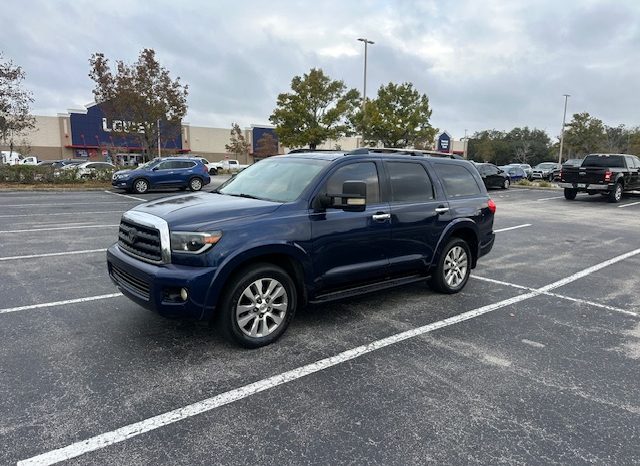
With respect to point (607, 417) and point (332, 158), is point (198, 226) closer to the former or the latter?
point (332, 158)

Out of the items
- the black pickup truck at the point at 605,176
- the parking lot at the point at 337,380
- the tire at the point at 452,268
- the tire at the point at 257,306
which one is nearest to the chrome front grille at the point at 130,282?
the parking lot at the point at 337,380

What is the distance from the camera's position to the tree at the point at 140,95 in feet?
86.6

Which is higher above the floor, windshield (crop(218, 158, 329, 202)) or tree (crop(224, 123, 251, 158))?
tree (crop(224, 123, 251, 158))

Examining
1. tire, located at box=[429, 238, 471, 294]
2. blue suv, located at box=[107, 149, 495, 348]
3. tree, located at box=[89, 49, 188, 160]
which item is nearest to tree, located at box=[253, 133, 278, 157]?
tree, located at box=[89, 49, 188, 160]

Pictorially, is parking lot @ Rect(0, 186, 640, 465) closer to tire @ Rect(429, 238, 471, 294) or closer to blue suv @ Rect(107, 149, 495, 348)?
tire @ Rect(429, 238, 471, 294)

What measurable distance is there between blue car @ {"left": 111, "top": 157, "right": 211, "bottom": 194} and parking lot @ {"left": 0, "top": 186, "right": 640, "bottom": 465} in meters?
15.4

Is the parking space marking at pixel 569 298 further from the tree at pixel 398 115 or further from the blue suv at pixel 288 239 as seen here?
the tree at pixel 398 115

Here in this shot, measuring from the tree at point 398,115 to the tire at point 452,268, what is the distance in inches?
1174

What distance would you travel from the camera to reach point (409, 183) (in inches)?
208

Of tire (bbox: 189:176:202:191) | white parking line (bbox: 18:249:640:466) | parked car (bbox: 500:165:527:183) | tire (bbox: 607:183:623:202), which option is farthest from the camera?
parked car (bbox: 500:165:527:183)

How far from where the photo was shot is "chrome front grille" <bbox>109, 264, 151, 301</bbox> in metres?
3.84

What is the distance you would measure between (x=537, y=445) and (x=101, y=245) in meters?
7.88

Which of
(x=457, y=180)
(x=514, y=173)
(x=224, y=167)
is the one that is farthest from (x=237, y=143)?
(x=457, y=180)

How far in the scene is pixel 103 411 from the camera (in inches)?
122
